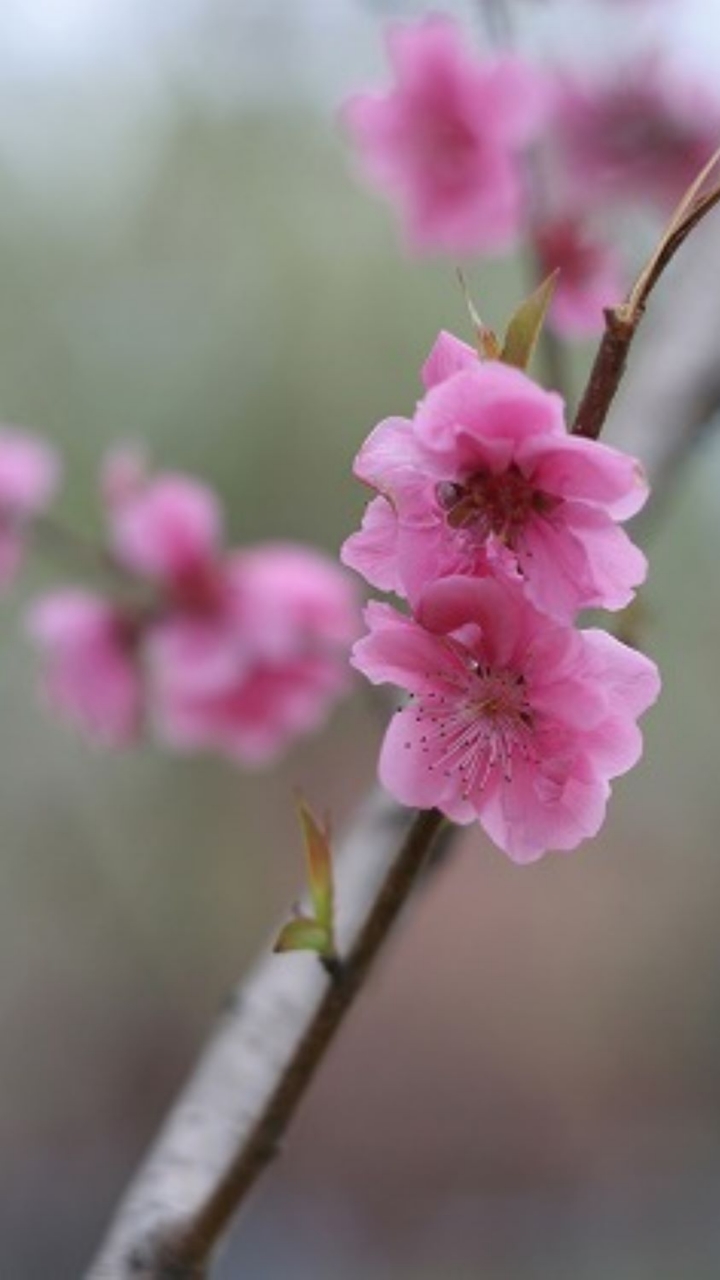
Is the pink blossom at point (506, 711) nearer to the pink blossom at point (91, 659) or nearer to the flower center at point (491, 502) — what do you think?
the flower center at point (491, 502)

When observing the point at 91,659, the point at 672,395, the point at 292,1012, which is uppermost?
the point at 672,395

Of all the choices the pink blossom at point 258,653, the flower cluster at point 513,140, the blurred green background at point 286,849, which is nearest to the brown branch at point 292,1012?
the flower cluster at point 513,140

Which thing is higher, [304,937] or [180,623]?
[304,937]

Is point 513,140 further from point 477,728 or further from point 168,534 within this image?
point 477,728

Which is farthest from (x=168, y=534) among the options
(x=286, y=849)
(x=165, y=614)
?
(x=286, y=849)

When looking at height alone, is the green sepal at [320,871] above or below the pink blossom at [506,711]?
below

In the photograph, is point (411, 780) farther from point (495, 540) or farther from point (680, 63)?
point (680, 63)

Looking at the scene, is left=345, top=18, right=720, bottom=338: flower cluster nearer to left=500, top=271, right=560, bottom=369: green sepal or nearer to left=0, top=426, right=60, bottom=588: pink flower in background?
left=0, top=426, right=60, bottom=588: pink flower in background

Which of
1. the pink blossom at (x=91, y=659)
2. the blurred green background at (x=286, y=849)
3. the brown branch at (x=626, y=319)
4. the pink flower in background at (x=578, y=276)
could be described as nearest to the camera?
the brown branch at (x=626, y=319)
